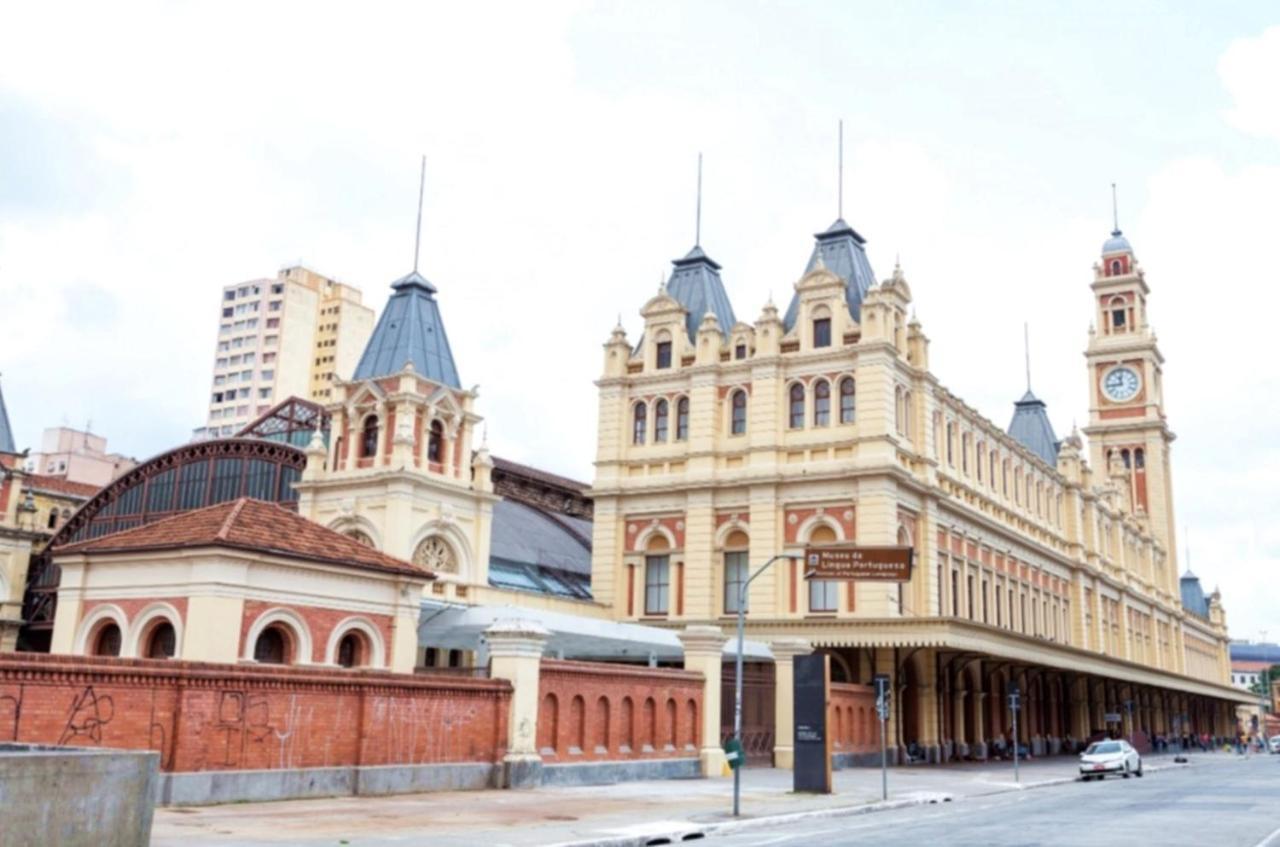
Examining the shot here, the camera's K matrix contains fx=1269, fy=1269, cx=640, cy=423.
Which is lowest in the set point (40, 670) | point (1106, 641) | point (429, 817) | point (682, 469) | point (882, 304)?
point (429, 817)

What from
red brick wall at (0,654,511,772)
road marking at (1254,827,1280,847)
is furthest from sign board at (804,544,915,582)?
road marking at (1254,827,1280,847)

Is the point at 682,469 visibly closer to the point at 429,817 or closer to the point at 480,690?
the point at 480,690

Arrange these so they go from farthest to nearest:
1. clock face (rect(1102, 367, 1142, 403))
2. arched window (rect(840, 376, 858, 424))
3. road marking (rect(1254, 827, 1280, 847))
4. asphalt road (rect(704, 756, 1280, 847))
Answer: clock face (rect(1102, 367, 1142, 403))
arched window (rect(840, 376, 858, 424))
asphalt road (rect(704, 756, 1280, 847))
road marking (rect(1254, 827, 1280, 847))

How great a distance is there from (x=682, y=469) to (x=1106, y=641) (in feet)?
115

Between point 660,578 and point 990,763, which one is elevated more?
point 660,578

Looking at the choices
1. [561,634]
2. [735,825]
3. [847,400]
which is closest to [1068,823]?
[735,825]

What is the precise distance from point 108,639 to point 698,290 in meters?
31.4

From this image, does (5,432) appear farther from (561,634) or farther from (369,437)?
(561,634)

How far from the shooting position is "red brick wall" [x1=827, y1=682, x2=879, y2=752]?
143 ft

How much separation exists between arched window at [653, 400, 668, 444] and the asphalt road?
77.4ft

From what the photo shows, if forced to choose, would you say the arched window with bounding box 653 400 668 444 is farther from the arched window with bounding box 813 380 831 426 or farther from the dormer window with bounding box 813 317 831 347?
the dormer window with bounding box 813 317 831 347

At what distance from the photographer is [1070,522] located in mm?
71875

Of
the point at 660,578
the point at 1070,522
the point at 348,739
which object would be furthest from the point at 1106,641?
the point at 348,739

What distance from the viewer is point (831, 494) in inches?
1909
